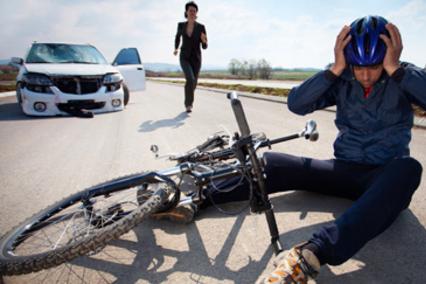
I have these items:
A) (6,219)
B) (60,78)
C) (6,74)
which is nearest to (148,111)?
(60,78)

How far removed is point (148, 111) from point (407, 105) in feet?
20.0

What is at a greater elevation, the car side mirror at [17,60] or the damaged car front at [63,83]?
the car side mirror at [17,60]

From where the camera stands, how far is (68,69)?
21.6ft

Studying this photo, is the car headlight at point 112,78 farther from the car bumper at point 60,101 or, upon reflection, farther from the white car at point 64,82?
the car bumper at point 60,101

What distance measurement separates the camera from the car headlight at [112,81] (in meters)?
6.87

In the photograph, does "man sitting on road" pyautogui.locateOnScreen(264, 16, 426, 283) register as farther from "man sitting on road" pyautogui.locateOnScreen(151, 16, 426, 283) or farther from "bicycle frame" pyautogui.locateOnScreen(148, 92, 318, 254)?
"bicycle frame" pyautogui.locateOnScreen(148, 92, 318, 254)

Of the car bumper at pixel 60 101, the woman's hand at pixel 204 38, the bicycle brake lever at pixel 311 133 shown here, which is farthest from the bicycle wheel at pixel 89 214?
the woman's hand at pixel 204 38

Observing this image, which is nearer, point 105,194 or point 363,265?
point 363,265

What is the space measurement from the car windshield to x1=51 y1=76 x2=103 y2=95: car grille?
113 cm

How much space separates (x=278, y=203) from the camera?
7.85 ft

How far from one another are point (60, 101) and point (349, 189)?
19.6 ft

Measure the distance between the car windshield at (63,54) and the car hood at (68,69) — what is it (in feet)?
1.31

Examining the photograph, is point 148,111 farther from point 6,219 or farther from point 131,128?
point 6,219

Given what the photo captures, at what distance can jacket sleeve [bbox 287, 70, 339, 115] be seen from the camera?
7.23ft
